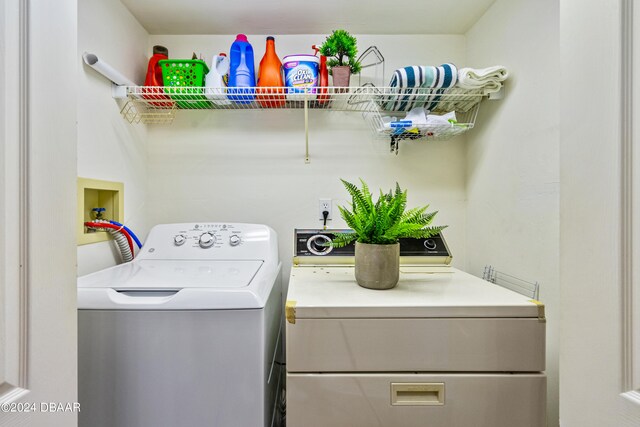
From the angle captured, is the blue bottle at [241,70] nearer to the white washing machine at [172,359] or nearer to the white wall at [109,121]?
the white wall at [109,121]

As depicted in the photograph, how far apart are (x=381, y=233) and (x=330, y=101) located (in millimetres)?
882

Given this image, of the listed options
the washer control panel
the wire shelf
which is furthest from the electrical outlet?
the wire shelf

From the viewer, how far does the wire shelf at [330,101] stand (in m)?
1.43

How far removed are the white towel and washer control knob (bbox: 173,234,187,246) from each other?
149 cm

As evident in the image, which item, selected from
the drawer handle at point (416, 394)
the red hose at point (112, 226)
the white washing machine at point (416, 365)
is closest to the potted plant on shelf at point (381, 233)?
the white washing machine at point (416, 365)

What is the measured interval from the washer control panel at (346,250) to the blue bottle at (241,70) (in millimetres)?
784

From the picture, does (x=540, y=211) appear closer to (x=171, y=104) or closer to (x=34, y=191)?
(x=34, y=191)

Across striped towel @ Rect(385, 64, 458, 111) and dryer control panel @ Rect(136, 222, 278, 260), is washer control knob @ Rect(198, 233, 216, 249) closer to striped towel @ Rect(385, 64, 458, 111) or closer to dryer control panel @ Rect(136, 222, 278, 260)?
dryer control panel @ Rect(136, 222, 278, 260)

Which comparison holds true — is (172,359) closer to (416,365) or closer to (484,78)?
(416,365)

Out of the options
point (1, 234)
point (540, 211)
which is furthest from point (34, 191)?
point (540, 211)

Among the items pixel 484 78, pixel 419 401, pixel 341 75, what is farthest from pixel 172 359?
pixel 484 78

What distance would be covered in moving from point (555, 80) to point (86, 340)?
69.8 inches

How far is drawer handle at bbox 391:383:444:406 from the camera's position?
34.6 inches

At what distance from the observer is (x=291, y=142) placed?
1.71m
